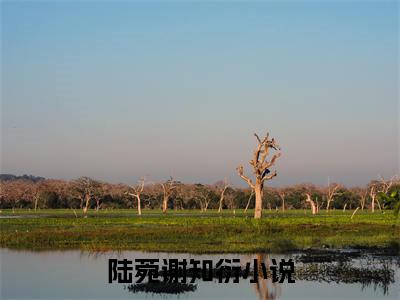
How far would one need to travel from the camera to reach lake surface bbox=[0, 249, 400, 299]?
61.2 ft

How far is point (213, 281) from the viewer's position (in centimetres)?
2078

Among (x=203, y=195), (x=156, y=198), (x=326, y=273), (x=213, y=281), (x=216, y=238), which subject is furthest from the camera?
(x=156, y=198)

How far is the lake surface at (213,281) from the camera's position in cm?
1866

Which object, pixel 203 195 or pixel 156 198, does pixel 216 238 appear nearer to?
pixel 203 195

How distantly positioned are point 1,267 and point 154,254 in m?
7.07

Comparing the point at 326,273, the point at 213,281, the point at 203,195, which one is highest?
the point at 203,195

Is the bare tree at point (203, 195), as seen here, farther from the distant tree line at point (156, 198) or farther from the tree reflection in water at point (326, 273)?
the tree reflection in water at point (326, 273)

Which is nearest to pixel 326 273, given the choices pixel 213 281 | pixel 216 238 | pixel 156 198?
pixel 213 281

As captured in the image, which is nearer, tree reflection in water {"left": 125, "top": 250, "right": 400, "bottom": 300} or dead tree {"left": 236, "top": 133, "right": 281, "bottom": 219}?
Answer: tree reflection in water {"left": 125, "top": 250, "right": 400, "bottom": 300}

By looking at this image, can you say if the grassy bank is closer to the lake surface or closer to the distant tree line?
the lake surface

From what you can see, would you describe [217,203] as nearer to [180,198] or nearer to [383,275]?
[180,198]

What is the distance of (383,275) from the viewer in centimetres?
2161

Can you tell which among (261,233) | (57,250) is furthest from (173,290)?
(261,233)

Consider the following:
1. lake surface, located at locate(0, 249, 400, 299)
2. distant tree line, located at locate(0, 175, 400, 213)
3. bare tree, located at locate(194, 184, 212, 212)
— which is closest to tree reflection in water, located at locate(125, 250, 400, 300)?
lake surface, located at locate(0, 249, 400, 299)
